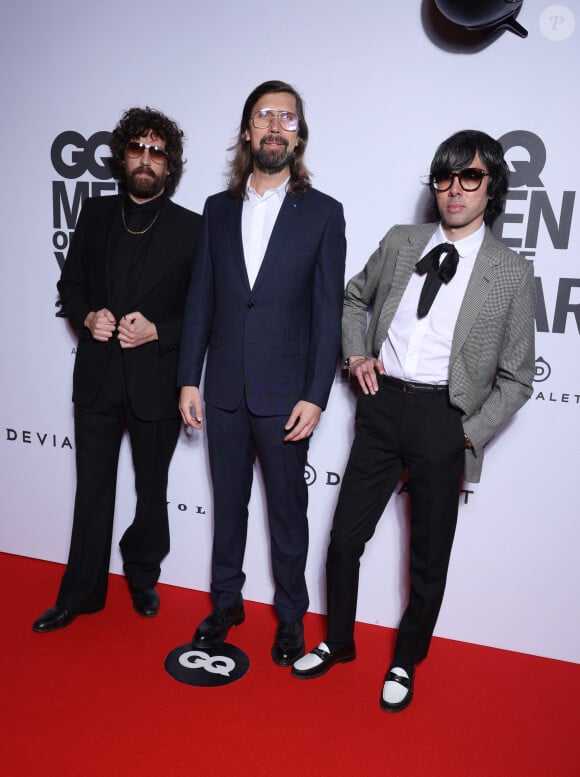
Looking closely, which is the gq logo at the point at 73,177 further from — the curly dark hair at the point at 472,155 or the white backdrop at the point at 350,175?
the curly dark hair at the point at 472,155

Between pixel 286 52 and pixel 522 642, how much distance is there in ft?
8.62

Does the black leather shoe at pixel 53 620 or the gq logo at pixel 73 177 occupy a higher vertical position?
the gq logo at pixel 73 177

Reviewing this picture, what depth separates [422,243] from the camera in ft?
7.73

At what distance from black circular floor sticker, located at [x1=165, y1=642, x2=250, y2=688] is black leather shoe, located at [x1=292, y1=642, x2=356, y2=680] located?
0.21 meters

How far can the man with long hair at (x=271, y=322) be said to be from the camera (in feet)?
7.86

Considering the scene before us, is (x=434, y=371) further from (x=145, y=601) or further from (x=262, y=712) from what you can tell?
(x=145, y=601)

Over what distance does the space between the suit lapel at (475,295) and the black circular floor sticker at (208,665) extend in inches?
56.8

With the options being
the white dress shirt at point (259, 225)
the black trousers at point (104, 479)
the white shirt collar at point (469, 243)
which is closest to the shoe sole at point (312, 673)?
the black trousers at point (104, 479)

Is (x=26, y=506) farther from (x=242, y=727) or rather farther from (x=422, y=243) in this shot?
(x=422, y=243)

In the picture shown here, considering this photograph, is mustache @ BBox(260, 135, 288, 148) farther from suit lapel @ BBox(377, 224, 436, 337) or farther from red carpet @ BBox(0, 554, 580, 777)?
red carpet @ BBox(0, 554, 580, 777)

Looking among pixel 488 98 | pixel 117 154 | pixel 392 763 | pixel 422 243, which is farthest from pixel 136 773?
pixel 488 98

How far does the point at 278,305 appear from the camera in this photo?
2408 millimetres

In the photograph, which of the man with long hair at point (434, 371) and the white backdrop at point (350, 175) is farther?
the white backdrop at point (350, 175)

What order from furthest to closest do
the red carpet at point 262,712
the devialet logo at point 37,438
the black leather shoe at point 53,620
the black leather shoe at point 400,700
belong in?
the devialet logo at point 37,438, the black leather shoe at point 53,620, the black leather shoe at point 400,700, the red carpet at point 262,712
